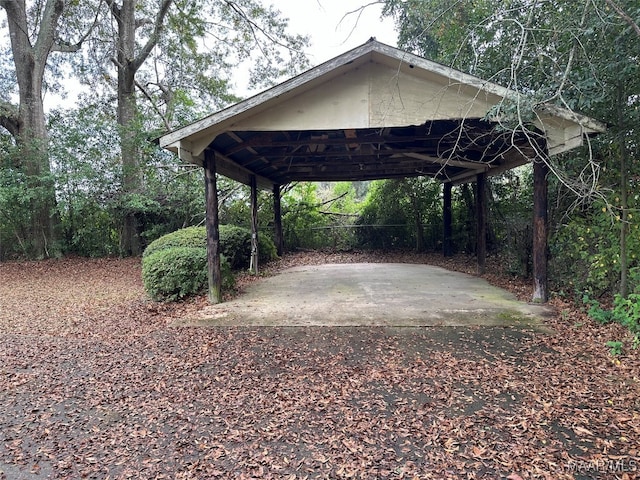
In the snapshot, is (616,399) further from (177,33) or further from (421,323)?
(177,33)

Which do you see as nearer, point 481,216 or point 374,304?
point 374,304

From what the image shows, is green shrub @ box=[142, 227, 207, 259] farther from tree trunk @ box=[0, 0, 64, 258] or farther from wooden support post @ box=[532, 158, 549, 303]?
wooden support post @ box=[532, 158, 549, 303]

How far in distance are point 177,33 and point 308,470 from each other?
15.2 m

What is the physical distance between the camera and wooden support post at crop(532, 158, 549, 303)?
17.3ft

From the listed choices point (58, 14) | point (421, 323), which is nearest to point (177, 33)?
point (58, 14)

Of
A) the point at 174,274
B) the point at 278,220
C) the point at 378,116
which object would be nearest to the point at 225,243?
the point at 174,274

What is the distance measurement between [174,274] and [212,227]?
3.21 feet

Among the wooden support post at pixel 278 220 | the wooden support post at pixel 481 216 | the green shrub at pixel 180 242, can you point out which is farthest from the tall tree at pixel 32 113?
the wooden support post at pixel 481 216

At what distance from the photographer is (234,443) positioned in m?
2.33

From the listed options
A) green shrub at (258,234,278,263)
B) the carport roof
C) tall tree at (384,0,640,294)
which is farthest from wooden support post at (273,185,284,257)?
tall tree at (384,0,640,294)

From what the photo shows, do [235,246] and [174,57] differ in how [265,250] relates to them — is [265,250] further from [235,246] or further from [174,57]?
[174,57]

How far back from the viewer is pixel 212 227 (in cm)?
591

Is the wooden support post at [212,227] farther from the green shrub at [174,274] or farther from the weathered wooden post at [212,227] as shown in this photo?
the green shrub at [174,274]

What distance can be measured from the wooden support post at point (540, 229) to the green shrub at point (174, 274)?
5203 millimetres
